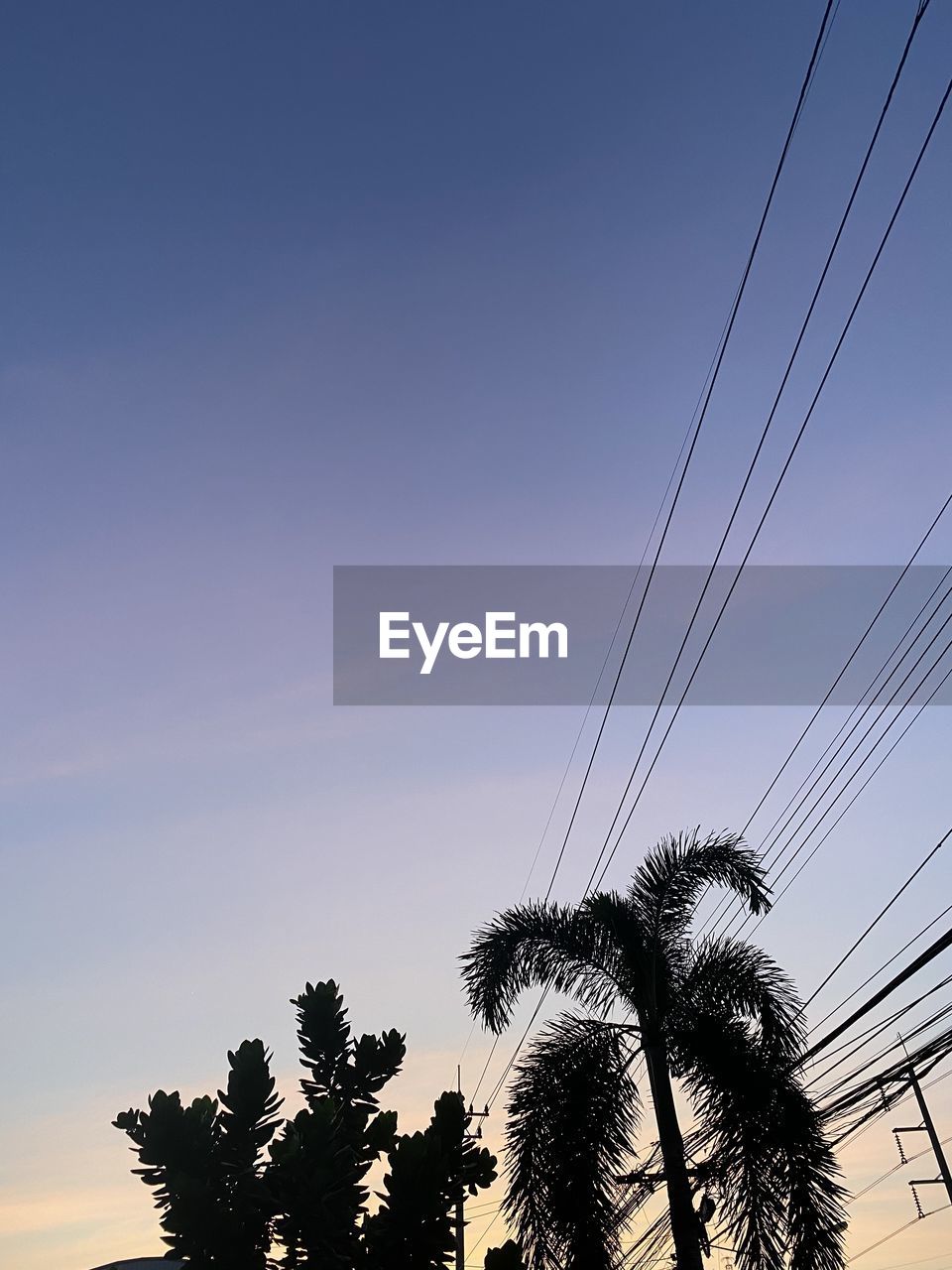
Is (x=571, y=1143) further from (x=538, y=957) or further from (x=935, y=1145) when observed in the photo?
(x=935, y=1145)

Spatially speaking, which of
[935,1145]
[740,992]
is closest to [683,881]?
[740,992]

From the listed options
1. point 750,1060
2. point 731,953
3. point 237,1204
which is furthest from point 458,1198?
point 731,953

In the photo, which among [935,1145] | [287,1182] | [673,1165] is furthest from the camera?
[935,1145]

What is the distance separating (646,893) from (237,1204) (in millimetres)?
7964

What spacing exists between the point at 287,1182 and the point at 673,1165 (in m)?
5.90

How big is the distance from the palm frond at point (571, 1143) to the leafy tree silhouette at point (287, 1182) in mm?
1594

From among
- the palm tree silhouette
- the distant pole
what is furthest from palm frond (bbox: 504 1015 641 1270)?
the distant pole

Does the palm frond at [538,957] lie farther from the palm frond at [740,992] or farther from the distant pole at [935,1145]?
the distant pole at [935,1145]

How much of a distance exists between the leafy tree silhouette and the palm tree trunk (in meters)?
2.95

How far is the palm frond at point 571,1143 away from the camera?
48.1ft

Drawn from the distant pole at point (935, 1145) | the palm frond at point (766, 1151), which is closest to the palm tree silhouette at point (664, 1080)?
the palm frond at point (766, 1151)

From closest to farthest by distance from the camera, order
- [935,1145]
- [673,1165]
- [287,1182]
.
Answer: [287,1182]
[673,1165]
[935,1145]

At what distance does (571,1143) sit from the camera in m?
15.2

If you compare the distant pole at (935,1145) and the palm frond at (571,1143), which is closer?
the palm frond at (571,1143)
